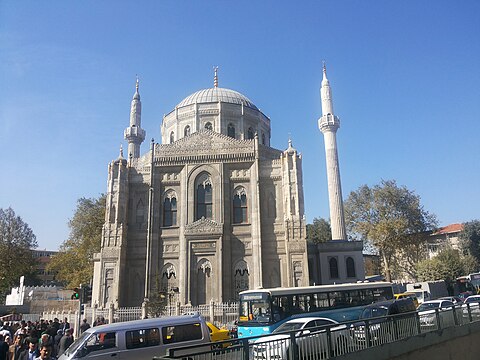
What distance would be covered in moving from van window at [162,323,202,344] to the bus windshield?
4743 millimetres

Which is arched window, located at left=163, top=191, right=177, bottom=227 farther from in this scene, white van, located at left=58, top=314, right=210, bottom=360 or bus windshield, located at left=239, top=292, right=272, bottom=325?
white van, located at left=58, top=314, right=210, bottom=360

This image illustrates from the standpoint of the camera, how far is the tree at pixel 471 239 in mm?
48400

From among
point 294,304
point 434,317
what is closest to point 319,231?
point 294,304

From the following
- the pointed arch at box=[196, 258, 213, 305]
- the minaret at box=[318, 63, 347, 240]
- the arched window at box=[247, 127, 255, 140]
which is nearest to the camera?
the pointed arch at box=[196, 258, 213, 305]

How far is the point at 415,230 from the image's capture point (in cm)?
4584

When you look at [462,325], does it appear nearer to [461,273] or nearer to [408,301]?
[408,301]

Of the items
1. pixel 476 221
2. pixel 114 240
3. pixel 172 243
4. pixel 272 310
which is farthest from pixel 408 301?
pixel 476 221

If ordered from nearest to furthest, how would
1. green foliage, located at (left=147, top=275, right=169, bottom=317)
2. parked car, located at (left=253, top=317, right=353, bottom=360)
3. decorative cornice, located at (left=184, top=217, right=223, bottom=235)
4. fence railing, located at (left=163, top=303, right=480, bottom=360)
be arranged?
1. fence railing, located at (left=163, top=303, right=480, bottom=360)
2. parked car, located at (left=253, top=317, right=353, bottom=360)
3. green foliage, located at (left=147, top=275, right=169, bottom=317)
4. decorative cornice, located at (left=184, top=217, right=223, bottom=235)

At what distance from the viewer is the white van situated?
10.5 metres

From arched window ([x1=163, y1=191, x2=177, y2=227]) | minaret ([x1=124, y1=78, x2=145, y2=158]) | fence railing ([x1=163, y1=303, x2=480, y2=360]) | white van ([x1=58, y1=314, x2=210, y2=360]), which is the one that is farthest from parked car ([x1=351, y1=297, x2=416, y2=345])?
minaret ([x1=124, y1=78, x2=145, y2=158])

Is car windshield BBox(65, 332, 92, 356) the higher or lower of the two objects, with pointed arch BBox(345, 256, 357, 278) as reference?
lower

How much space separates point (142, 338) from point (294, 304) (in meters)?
7.76

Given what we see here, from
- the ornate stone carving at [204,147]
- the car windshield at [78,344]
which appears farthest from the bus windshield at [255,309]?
the ornate stone carving at [204,147]

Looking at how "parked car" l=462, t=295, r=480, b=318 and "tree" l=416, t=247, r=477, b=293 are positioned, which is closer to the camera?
"parked car" l=462, t=295, r=480, b=318
